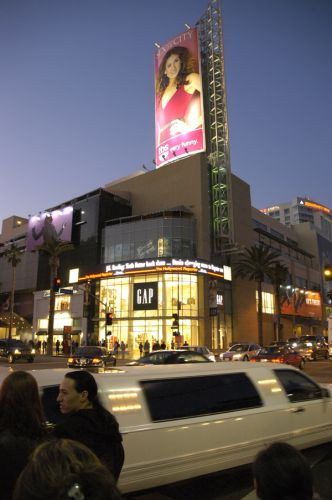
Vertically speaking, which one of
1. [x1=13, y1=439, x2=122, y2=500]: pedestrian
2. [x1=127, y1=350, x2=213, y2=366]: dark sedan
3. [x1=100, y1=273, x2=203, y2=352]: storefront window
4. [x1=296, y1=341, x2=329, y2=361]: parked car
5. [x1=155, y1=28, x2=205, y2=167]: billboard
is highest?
[x1=155, y1=28, x2=205, y2=167]: billboard

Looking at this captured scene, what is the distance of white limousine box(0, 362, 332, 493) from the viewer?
4.84 m

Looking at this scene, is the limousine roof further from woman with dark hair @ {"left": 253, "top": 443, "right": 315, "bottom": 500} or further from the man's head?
woman with dark hair @ {"left": 253, "top": 443, "right": 315, "bottom": 500}

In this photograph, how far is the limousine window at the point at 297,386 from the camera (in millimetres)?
6645

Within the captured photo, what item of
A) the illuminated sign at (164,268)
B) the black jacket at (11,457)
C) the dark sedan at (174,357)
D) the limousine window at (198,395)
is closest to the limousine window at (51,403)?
the limousine window at (198,395)

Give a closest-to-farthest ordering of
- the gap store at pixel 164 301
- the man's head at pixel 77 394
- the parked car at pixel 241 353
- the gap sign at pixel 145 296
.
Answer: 1. the man's head at pixel 77 394
2. the parked car at pixel 241 353
3. the gap store at pixel 164 301
4. the gap sign at pixel 145 296

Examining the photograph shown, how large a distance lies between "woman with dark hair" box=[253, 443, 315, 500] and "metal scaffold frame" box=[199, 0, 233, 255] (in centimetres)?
5593

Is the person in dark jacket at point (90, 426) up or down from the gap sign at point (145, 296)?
down

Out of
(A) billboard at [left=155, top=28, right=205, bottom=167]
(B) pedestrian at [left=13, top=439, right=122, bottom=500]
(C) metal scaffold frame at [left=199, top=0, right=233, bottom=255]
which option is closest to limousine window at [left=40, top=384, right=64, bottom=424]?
(B) pedestrian at [left=13, top=439, right=122, bottom=500]

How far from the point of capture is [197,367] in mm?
6145

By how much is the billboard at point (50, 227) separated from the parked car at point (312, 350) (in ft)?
129

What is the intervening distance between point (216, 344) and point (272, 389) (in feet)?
157

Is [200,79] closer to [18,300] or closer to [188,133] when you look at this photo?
[188,133]

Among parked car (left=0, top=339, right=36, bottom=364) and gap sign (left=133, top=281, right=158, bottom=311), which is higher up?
gap sign (left=133, top=281, right=158, bottom=311)

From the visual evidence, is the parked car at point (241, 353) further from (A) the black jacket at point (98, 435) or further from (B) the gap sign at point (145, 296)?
(A) the black jacket at point (98, 435)
